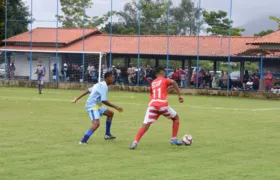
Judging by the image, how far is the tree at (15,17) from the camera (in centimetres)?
4962

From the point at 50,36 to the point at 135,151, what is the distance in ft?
116

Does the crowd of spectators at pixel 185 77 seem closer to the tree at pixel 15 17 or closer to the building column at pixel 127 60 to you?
the building column at pixel 127 60

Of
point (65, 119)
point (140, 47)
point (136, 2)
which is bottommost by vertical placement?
point (65, 119)

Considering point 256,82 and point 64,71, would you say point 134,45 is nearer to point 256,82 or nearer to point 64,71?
point 64,71

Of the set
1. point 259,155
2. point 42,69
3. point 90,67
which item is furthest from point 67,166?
point 90,67

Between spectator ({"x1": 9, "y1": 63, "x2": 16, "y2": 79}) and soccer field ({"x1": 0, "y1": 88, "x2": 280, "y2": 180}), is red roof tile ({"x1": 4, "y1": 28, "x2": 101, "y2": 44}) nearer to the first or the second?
spectator ({"x1": 9, "y1": 63, "x2": 16, "y2": 79})

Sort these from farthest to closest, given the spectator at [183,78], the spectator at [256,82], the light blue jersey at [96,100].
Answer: the spectator at [183,78]
the spectator at [256,82]
the light blue jersey at [96,100]

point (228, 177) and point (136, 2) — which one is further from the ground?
point (136, 2)

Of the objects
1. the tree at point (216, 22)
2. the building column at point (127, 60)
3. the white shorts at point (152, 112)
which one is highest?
the tree at point (216, 22)

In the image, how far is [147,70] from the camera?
4288 centimetres

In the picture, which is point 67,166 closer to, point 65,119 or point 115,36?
point 65,119

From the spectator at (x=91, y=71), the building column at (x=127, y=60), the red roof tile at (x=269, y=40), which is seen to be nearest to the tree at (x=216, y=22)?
the red roof tile at (x=269, y=40)

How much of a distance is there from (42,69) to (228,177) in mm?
26991

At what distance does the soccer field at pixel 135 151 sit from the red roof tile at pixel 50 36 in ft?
86.3
